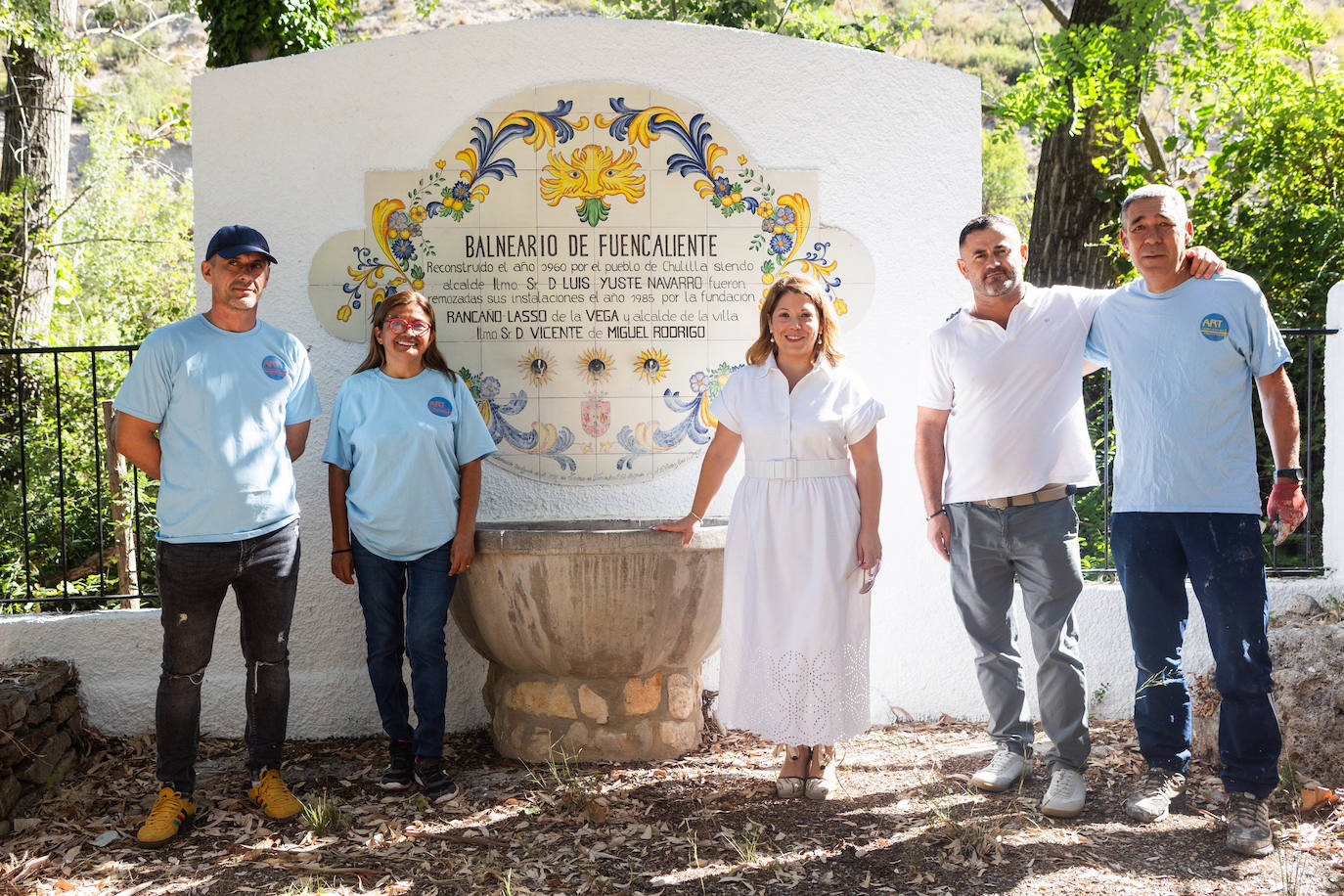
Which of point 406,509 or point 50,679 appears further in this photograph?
point 50,679

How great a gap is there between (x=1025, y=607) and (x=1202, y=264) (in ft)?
3.52

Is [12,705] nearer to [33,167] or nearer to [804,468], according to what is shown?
[804,468]

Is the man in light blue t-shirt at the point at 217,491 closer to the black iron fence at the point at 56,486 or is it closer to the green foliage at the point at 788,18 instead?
the black iron fence at the point at 56,486

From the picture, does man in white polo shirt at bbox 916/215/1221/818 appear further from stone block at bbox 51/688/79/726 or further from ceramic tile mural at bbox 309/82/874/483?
stone block at bbox 51/688/79/726

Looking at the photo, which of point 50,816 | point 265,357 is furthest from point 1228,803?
A: point 50,816

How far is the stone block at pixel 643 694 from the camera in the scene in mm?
3545

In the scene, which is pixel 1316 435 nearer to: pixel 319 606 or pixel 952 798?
pixel 952 798

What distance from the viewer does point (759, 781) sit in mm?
3332

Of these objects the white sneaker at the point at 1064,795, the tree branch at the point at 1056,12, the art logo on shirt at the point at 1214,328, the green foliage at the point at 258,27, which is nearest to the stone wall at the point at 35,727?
the white sneaker at the point at 1064,795

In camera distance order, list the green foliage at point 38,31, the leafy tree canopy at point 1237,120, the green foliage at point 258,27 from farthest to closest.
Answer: the green foliage at point 38,31, the green foliage at point 258,27, the leafy tree canopy at point 1237,120

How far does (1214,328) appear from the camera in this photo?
277 centimetres

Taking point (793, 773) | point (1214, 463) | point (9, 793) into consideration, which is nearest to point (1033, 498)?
point (1214, 463)

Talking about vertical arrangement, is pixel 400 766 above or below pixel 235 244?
below

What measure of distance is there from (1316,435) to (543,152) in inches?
175
